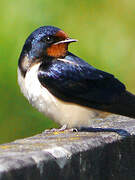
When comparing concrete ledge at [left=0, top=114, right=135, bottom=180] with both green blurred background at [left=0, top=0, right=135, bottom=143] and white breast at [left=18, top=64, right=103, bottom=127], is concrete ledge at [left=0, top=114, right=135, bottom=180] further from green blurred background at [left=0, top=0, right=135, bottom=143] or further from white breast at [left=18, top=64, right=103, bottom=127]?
green blurred background at [left=0, top=0, right=135, bottom=143]

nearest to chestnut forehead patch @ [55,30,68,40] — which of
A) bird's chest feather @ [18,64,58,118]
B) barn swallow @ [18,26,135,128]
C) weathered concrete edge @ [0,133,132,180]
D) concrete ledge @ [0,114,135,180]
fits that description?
barn swallow @ [18,26,135,128]

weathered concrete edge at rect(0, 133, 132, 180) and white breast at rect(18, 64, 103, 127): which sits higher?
weathered concrete edge at rect(0, 133, 132, 180)

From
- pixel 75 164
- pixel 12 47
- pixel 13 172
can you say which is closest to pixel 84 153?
pixel 75 164

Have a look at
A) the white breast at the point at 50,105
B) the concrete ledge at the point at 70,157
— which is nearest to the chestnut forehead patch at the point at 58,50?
the white breast at the point at 50,105

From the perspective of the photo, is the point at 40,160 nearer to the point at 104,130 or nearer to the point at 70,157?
the point at 70,157

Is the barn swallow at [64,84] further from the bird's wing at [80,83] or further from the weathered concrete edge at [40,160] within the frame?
the weathered concrete edge at [40,160]

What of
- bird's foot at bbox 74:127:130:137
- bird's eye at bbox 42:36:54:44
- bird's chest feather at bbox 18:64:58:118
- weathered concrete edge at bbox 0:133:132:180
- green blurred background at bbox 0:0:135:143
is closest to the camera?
weathered concrete edge at bbox 0:133:132:180
